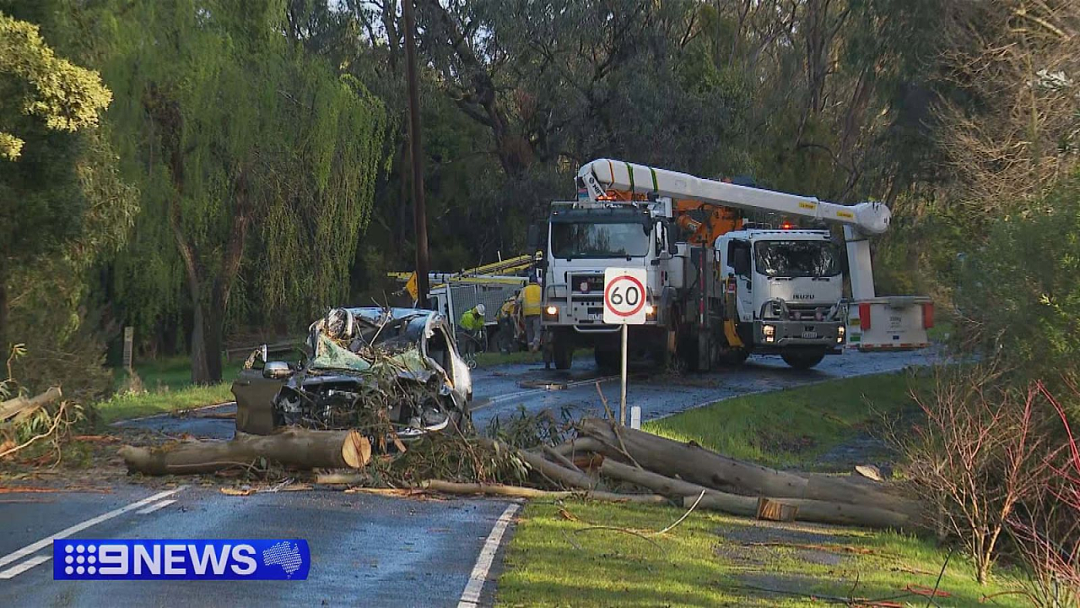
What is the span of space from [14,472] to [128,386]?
1548 cm

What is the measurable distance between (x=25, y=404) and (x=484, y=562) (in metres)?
7.31

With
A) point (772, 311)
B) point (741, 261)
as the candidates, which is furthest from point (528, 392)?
point (741, 261)

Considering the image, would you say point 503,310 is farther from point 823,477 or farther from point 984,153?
point 823,477

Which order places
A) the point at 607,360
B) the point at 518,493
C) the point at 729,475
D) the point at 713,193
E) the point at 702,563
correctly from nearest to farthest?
the point at 702,563 → the point at 518,493 → the point at 729,475 → the point at 713,193 → the point at 607,360

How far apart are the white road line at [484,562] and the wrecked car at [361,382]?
2299mm

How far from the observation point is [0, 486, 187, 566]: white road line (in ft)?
33.0

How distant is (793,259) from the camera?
3167 centimetres

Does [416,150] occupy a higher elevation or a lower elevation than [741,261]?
higher

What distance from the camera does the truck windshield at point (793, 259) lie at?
31.6m

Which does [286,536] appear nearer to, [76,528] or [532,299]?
[76,528]

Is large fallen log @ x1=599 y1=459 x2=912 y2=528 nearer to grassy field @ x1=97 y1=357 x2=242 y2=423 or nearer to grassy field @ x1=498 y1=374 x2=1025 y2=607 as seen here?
grassy field @ x1=498 y1=374 x2=1025 y2=607

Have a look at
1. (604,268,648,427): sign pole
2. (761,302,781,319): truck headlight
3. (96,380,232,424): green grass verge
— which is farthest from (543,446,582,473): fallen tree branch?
(761,302,781,319): truck headlight

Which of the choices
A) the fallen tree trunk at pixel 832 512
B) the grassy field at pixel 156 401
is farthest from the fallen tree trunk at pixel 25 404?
the fallen tree trunk at pixel 832 512

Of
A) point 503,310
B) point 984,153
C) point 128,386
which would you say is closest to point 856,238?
point 984,153
